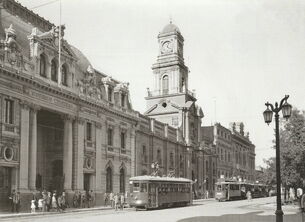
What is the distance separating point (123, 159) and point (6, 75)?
62.3ft

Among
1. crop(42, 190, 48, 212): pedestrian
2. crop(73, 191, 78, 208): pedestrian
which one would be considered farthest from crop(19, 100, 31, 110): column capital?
crop(73, 191, 78, 208): pedestrian

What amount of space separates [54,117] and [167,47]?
34450 millimetres

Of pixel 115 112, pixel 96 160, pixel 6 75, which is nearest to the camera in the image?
pixel 6 75

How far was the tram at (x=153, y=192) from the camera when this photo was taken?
36375mm

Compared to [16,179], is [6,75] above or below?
above

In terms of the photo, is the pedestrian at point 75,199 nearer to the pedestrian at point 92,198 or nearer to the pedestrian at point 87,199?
the pedestrian at point 87,199

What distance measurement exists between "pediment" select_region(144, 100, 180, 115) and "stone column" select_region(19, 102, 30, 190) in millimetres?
36949

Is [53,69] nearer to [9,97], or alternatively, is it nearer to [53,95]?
[53,95]

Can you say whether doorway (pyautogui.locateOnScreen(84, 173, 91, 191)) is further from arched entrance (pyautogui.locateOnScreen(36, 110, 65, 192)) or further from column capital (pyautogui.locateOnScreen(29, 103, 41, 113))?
column capital (pyautogui.locateOnScreen(29, 103, 41, 113))

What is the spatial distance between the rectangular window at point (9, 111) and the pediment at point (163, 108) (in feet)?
125

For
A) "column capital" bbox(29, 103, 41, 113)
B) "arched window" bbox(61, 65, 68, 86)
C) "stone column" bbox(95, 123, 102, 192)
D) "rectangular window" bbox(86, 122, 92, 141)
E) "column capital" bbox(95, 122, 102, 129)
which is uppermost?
"arched window" bbox(61, 65, 68, 86)

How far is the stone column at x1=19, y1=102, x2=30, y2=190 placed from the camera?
3212 cm

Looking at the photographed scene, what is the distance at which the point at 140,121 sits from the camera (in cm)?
5234

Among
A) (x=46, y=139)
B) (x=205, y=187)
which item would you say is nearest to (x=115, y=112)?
(x=46, y=139)
